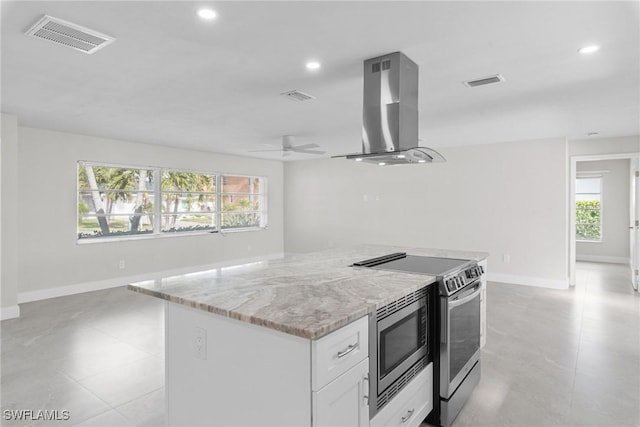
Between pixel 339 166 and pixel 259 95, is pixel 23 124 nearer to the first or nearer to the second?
pixel 259 95

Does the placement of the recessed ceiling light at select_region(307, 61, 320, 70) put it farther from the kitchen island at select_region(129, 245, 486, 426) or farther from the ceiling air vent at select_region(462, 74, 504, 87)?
the kitchen island at select_region(129, 245, 486, 426)

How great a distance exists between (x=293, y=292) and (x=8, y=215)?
436 centimetres

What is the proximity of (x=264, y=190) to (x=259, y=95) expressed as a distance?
5275mm

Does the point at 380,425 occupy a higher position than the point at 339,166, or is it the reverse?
the point at 339,166

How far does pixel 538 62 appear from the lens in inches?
108

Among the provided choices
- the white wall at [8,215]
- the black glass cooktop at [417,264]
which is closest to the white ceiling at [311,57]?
the white wall at [8,215]

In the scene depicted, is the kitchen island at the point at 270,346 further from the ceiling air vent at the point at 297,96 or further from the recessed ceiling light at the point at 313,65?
the ceiling air vent at the point at 297,96

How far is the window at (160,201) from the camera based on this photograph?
228 inches

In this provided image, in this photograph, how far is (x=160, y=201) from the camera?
6648mm

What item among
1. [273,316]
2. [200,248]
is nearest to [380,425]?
[273,316]

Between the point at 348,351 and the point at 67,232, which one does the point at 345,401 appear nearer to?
the point at 348,351

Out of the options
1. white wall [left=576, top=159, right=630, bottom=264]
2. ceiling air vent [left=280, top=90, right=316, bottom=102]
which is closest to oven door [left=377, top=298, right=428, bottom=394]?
ceiling air vent [left=280, top=90, right=316, bottom=102]

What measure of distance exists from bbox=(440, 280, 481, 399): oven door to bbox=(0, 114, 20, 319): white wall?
4.91 m

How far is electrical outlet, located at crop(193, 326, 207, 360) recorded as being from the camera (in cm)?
174
